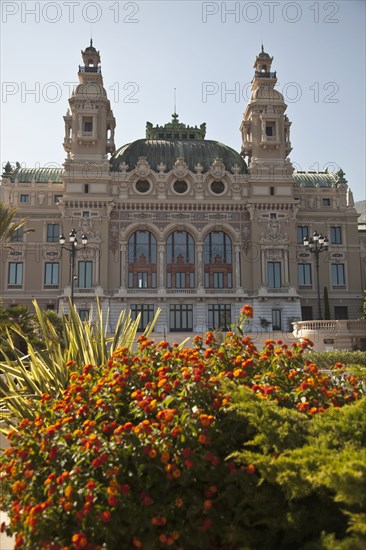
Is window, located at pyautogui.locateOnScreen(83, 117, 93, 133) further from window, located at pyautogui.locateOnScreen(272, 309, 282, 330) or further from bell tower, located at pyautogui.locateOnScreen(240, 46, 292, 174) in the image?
window, located at pyautogui.locateOnScreen(272, 309, 282, 330)

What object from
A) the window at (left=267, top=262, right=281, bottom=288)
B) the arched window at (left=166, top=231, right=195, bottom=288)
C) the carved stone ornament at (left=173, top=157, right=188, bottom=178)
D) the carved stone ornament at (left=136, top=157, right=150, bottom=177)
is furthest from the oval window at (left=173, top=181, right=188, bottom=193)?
the window at (left=267, top=262, right=281, bottom=288)

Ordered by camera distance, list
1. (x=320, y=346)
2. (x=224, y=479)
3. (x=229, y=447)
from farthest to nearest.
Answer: (x=320, y=346) < (x=229, y=447) < (x=224, y=479)

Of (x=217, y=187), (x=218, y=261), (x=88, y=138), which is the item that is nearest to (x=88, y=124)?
(x=88, y=138)

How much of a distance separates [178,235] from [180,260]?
2.82 meters

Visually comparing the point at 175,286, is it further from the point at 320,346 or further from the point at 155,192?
the point at 320,346

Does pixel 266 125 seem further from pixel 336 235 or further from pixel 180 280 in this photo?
pixel 180 280

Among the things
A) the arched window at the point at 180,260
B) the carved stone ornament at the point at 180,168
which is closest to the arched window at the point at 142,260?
the arched window at the point at 180,260

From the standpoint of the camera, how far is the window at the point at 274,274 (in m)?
54.3

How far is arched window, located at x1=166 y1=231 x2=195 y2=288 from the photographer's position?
2154 inches

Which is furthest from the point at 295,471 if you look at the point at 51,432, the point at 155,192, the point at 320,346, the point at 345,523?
the point at 155,192

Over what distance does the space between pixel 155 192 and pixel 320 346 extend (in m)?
26.5

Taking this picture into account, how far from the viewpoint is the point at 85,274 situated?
5362 cm

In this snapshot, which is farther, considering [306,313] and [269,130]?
[269,130]

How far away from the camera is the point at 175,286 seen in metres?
54.5
